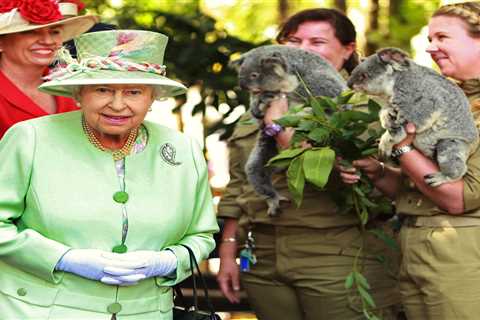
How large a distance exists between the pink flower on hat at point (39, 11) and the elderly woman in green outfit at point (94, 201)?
66 cm

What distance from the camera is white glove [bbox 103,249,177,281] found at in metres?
3.16

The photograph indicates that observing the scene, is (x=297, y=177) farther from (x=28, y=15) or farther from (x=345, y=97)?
(x=28, y=15)

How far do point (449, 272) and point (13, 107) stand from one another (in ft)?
5.99

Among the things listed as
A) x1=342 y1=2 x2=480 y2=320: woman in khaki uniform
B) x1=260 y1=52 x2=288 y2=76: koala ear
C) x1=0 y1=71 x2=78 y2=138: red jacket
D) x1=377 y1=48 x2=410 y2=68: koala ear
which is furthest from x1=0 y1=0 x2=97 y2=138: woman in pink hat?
x1=342 y1=2 x2=480 y2=320: woman in khaki uniform

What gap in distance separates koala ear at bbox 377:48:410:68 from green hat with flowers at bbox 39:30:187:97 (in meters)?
0.84

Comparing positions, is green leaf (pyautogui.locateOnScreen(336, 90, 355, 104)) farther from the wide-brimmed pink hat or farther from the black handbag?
the wide-brimmed pink hat

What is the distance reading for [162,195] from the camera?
332 centimetres

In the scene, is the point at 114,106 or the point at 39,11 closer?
the point at 114,106

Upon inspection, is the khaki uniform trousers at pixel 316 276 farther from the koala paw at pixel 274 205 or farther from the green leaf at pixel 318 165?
the green leaf at pixel 318 165

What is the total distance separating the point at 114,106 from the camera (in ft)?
10.4

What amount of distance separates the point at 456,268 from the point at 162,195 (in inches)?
45.4

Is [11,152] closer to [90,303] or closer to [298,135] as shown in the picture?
[90,303]

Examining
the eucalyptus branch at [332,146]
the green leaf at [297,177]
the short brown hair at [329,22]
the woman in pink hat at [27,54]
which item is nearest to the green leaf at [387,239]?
the eucalyptus branch at [332,146]

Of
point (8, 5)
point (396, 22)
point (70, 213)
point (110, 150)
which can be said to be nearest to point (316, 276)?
point (110, 150)
